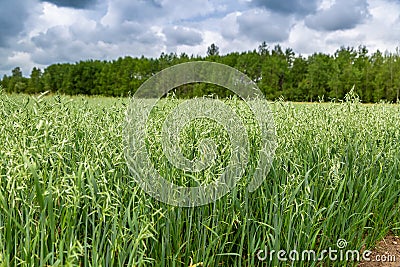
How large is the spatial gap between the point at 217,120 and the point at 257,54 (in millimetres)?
35897

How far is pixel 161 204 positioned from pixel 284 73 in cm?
3707

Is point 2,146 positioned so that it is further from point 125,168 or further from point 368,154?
point 368,154

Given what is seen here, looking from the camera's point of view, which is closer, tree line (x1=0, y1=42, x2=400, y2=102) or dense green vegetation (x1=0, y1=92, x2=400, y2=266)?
dense green vegetation (x1=0, y1=92, x2=400, y2=266)

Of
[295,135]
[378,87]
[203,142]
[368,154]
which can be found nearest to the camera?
[203,142]

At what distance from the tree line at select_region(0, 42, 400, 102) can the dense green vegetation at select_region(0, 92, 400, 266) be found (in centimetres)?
2990

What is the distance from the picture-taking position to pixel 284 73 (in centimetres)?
3791

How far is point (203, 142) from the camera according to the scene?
2.73 meters

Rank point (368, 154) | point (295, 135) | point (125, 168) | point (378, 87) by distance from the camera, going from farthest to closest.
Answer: point (378, 87), point (368, 154), point (295, 135), point (125, 168)

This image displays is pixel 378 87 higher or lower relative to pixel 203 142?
higher

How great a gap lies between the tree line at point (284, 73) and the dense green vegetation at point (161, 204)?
29.9 m

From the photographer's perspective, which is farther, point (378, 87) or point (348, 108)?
point (378, 87)

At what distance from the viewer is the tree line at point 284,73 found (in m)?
33.9

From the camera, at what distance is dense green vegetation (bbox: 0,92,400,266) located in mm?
1792

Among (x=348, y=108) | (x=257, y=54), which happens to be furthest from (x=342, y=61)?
(x=348, y=108)
